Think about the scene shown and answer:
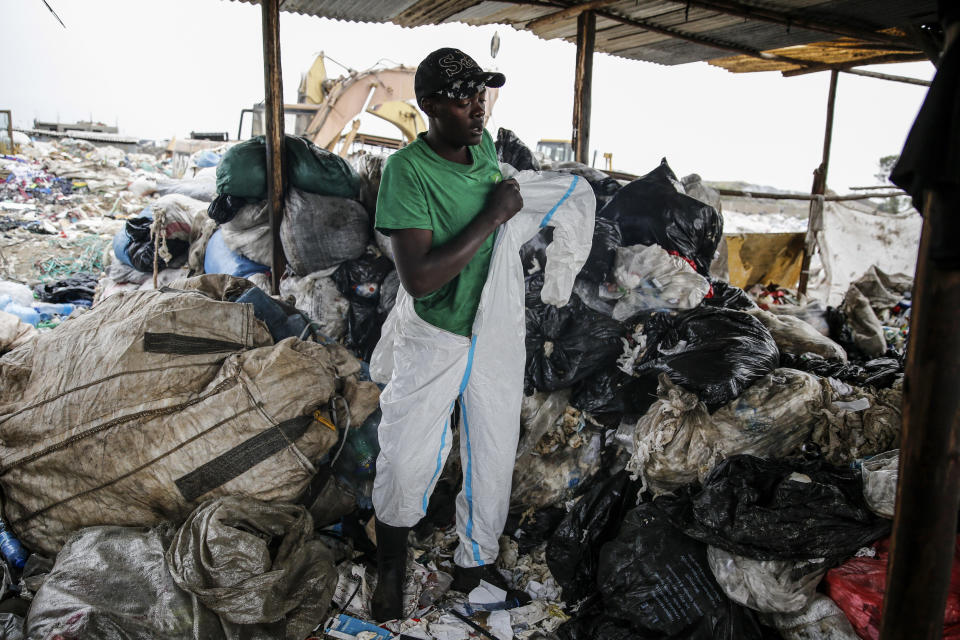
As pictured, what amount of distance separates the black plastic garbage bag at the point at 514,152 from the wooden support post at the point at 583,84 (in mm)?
1319

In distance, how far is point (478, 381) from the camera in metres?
1.97

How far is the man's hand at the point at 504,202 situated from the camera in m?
1.79

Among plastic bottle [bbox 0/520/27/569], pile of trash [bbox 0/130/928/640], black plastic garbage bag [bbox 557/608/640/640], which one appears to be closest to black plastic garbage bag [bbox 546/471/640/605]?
pile of trash [bbox 0/130/928/640]

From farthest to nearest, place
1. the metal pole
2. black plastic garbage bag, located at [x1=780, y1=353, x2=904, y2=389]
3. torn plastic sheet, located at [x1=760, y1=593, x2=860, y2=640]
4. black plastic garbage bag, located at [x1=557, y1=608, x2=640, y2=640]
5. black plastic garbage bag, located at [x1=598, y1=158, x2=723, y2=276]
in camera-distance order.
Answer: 1. black plastic garbage bag, located at [x1=598, y1=158, x2=723, y2=276]
2. black plastic garbage bag, located at [x1=780, y1=353, x2=904, y2=389]
3. black plastic garbage bag, located at [x1=557, y1=608, x2=640, y2=640]
4. torn plastic sheet, located at [x1=760, y1=593, x2=860, y2=640]
5. the metal pole

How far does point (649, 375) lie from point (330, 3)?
9.47 feet

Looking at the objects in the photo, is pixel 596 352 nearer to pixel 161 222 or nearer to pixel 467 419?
pixel 467 419

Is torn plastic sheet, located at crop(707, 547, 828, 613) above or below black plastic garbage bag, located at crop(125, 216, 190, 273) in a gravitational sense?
below

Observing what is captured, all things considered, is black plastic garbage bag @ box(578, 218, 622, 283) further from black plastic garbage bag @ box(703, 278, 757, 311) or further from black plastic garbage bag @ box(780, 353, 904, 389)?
black plastic garbage bag @ box(780, 353, 904, 389)

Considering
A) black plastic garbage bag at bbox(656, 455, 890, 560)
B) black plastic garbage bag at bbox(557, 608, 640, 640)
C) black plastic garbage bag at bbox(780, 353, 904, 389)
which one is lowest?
A: black plastic garbage bag at bbox(557, 608, 640, 640)

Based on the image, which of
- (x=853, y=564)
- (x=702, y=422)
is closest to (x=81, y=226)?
(x=702, y=422)

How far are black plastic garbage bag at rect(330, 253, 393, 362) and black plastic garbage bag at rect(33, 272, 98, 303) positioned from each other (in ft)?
10.4

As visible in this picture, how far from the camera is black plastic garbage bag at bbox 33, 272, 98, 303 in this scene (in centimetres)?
490

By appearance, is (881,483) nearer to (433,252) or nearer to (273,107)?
(433,252)

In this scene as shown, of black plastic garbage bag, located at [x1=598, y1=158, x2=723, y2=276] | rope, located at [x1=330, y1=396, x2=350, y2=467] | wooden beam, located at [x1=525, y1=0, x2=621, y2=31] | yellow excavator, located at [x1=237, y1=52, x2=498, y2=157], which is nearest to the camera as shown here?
rope, located at [x1=330, y1=396, x2=350, y2=467]
